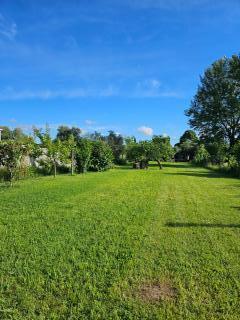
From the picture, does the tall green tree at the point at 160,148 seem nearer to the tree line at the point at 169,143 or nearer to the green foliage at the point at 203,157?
the tree line at the point at 169,143

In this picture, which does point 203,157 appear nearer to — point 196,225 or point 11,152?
point 11,152

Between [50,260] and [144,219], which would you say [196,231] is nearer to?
[144,219]

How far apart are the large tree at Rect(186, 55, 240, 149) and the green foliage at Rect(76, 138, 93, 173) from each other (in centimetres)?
2380

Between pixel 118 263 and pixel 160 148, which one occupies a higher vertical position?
pixel 160 148

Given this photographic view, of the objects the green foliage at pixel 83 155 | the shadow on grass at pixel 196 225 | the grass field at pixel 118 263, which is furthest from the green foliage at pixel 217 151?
the grass field at pixel 118 263

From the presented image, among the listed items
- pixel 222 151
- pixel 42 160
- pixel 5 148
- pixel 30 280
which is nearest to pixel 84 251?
pixel 30 280

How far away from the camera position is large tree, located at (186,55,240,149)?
4597cm

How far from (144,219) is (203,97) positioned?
43.2 m

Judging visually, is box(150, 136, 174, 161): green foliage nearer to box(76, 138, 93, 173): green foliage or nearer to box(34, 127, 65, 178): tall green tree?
box(76, 138, 93, 173): green foliage

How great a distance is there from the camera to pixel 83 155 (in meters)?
27.3

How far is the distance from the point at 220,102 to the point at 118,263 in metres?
44.7

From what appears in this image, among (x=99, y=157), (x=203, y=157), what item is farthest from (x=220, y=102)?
(x=99, y=157)

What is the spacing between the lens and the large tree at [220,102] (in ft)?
151

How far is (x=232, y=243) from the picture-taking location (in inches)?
250
